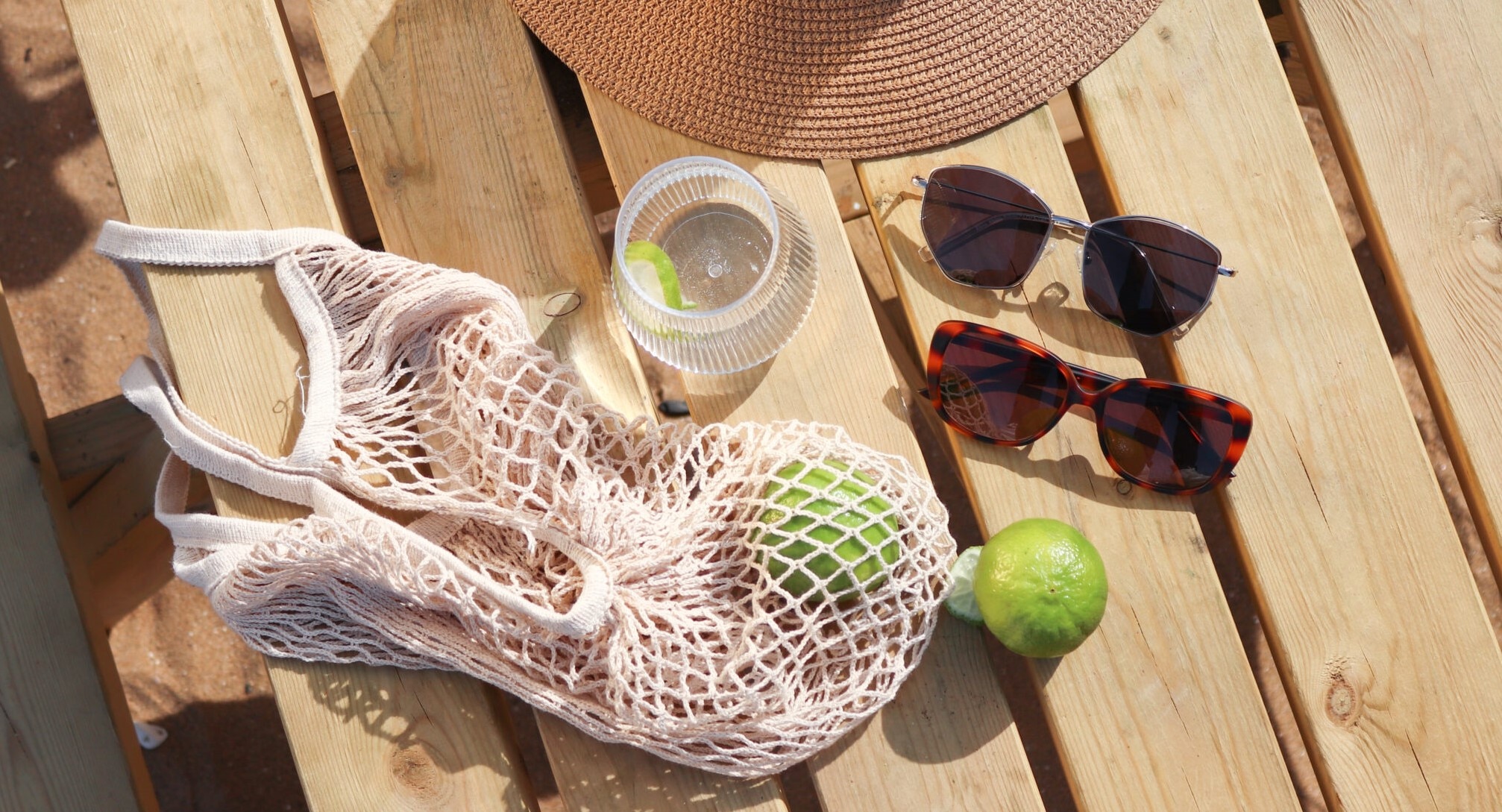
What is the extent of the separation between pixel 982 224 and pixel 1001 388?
0.13 m

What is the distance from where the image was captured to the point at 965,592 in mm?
755

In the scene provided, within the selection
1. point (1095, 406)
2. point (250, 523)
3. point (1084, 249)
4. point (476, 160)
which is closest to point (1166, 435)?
point (1095, 406)

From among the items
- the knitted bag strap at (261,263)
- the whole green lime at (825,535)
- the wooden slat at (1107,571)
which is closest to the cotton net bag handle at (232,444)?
the knitted bag strap at (261,263)

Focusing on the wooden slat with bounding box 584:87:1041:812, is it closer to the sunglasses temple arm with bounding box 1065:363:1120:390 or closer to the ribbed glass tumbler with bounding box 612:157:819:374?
the ribbed glass tumbler with bounding box 612:157:819:374

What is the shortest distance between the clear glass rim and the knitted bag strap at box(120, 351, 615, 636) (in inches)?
7.8

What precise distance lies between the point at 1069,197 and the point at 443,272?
52 cm

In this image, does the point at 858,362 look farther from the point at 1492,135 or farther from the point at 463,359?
the point at 1492,135

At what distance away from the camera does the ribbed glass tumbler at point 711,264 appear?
0.73 m

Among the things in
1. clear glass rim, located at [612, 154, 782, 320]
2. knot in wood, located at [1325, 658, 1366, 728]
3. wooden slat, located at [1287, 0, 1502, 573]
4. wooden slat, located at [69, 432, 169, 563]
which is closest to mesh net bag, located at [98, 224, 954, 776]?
clear glass rim, located at [612, 154, 782, 320]

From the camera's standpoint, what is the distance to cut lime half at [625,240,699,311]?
2.41ft

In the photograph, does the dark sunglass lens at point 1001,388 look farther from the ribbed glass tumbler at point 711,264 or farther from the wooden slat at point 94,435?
the wooden slat at point 94,435

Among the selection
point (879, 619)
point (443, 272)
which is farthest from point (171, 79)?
point (879, 619)

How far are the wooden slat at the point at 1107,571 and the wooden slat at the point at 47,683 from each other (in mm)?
778

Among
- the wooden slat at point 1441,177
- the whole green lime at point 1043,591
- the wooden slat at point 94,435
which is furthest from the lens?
the wooden slat at point 94,435
